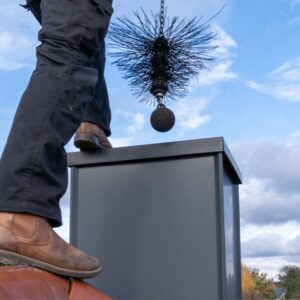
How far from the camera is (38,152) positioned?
868 mm

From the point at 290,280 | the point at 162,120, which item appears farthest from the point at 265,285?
the point at 162,120

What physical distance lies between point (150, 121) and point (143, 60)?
195 mm

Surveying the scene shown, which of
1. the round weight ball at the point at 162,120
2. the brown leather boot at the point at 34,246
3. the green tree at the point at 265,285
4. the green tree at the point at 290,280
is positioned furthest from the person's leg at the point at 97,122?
the green tree at the point at 290,280

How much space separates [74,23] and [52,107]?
0.17 m

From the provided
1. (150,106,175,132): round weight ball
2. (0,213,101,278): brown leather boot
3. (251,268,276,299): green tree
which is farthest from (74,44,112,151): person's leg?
(251,268,276,299): green tree

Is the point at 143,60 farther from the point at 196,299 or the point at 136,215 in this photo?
the point at 196,299

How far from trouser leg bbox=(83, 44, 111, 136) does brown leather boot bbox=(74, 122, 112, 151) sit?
0.02 m

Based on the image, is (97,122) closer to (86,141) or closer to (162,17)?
(86,141)

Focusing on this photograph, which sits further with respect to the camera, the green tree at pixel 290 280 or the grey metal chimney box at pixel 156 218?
the green tree at pixel 290 280

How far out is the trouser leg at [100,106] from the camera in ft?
4.44

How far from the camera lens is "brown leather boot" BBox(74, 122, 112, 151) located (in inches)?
52.2

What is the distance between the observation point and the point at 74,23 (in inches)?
37.8

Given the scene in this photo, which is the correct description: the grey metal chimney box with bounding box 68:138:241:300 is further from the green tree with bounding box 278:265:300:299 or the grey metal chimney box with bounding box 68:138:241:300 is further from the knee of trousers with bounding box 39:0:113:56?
the green tree with bounding box 278:265:300:299

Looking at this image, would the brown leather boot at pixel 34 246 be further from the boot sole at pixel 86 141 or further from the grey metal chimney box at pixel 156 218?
the boot sole at pixel 86 141
